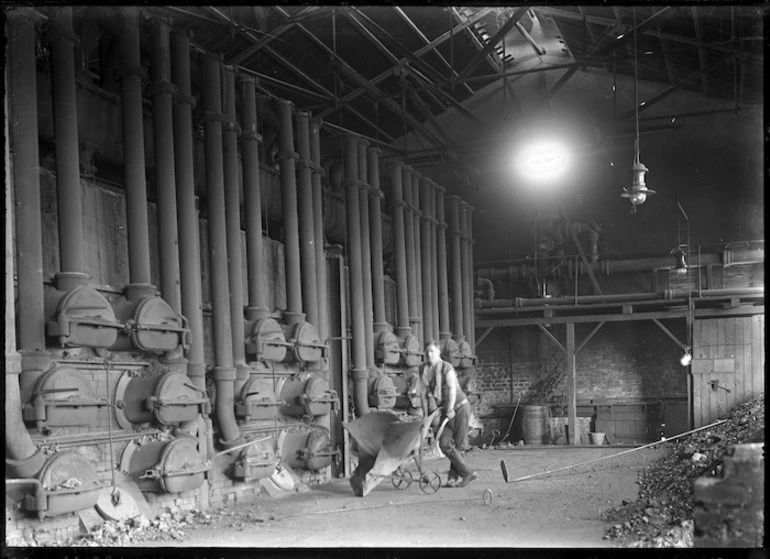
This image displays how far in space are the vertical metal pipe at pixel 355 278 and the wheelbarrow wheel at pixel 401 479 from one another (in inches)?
88.2

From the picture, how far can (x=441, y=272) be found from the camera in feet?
56.4

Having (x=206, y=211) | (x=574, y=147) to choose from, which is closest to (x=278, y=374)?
(x=206, y=211)

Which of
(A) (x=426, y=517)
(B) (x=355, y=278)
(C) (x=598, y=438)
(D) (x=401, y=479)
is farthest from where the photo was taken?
(C) (x=598, y=438)

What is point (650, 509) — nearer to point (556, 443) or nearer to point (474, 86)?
point (556, 443)

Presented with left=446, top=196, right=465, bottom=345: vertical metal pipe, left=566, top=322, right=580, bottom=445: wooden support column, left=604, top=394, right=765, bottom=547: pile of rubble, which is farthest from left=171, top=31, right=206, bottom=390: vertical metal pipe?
left=566, top=322, right=580, bottom=445: wooden support column

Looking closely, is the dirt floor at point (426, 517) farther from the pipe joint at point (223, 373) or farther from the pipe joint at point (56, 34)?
the pipe joint at point (56, 34)

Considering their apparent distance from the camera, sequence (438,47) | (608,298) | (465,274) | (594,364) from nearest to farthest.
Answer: (438,47) < (608,298) < (465,274) < (594,364)

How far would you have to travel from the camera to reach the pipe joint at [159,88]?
8516mm

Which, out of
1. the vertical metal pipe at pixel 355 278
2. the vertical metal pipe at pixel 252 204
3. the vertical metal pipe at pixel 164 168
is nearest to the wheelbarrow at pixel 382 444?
the vertical metal pipe at pixel 252 204

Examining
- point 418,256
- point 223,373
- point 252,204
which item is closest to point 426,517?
point 223,373

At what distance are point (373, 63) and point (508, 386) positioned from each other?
9.22 metres

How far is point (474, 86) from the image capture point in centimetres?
1858

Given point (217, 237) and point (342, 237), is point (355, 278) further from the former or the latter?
point (217, 237)

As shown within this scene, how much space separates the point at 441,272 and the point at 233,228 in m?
8.11
